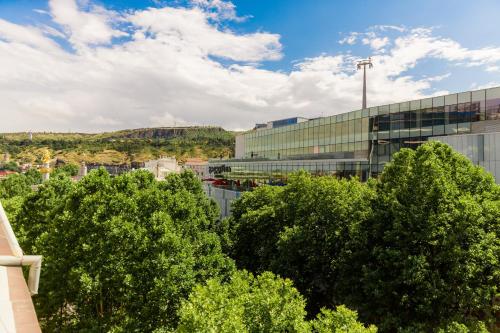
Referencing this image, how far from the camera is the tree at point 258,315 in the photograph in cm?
1312

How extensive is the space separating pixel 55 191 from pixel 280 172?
119 ft

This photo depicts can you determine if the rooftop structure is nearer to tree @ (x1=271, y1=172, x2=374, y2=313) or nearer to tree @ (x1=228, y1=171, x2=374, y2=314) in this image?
tree @ (x1=228, y1=171, x2=374, y2=314)

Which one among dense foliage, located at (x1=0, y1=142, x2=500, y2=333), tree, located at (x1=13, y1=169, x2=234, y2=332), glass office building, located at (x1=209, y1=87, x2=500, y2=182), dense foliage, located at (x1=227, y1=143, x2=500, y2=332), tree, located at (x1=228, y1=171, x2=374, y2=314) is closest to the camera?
dense foliage, located at (x1=0, y1=142, x2=500, y2=333)

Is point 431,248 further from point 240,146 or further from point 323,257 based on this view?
point 240,146

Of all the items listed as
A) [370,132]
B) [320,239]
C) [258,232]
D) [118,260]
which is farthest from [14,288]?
[370,132]

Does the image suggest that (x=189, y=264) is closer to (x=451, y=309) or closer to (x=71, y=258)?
(x=71, y=258)

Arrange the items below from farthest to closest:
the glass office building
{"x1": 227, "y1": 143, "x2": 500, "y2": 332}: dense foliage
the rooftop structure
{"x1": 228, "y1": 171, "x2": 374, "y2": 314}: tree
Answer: the glass office building
{"x1": 228, "y1": 171, "x2": 374, "y2": 314}: tree
{"x1": 227, "y1": 143, "x2": 500, "y2": 332}: dense foliage
the rooftop structure

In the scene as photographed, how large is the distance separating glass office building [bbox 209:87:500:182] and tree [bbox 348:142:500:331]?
19671 mm

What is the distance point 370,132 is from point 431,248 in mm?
30740

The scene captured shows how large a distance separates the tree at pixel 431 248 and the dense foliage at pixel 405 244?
0.19 feet

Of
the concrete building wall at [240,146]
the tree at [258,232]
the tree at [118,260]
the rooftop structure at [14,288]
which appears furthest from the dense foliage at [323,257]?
the concrete building wall at [240,146]

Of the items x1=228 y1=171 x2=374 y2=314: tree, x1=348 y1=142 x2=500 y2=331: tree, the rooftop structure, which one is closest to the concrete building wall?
x1=228 y1=171 x2=374 y2=314: tree

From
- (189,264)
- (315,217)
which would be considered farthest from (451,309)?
(189,264)

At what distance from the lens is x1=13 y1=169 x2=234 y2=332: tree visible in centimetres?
2038
